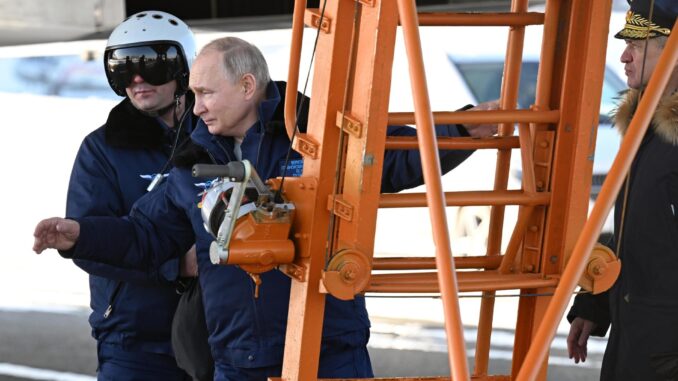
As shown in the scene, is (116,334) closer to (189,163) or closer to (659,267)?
(189,163)

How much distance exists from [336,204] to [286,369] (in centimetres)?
45

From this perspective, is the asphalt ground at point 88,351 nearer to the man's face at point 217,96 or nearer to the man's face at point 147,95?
the man's face at point 147,95

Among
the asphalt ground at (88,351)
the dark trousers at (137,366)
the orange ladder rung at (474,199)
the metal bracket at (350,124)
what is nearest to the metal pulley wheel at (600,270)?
the orange ladder rung at (474,199)

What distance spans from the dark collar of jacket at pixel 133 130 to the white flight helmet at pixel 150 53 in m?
0.13

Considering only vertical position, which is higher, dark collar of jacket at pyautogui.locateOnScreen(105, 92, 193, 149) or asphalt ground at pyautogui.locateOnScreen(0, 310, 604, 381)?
dark collar of jacket at pyautogui.locateOnScreen(105, 92, 193, 149)

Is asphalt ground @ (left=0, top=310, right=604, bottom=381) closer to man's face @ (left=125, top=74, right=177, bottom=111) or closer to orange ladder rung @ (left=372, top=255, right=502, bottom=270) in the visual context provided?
man's face @ (left=125, top=74, right=177, bottom=111)

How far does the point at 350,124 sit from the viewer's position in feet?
10.0

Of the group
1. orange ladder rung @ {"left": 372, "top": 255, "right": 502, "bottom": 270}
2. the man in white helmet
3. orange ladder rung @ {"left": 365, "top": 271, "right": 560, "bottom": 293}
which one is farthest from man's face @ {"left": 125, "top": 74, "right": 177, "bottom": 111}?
orange ladder rung @ {"left": 365, "top": 271, "right": 560, "bottom": 293}

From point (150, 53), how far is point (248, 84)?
100cm

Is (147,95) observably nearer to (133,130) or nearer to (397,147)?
(133,130)

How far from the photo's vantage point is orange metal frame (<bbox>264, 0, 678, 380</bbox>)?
3.03 metres

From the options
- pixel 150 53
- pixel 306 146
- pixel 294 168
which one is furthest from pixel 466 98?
pixel 306 146

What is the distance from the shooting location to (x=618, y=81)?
714cm

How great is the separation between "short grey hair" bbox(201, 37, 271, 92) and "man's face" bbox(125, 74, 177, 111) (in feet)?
2.70
